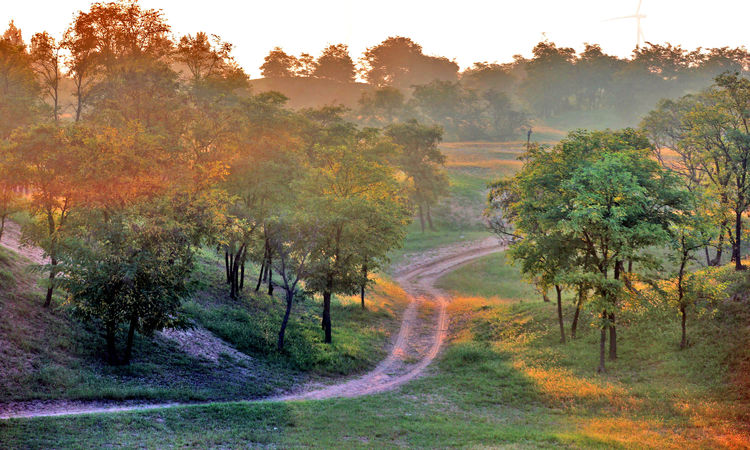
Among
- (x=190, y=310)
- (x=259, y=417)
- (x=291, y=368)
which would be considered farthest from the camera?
(x=190, y=310)

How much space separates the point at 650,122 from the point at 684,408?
48.7m

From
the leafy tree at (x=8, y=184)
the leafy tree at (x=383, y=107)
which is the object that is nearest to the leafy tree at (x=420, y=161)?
the leafy tree at (x=383, y=107)

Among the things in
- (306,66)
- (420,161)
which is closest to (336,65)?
(306,66)

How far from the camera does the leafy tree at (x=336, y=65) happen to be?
163163 millimetres

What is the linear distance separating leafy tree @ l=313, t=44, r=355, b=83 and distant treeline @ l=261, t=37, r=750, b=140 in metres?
0.31

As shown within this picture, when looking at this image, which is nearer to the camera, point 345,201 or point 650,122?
point 345,201

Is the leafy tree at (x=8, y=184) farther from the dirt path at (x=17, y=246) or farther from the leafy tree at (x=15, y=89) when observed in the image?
the leafy tree at (x=15, y=89)

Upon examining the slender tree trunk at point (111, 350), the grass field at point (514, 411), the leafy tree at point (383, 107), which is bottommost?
the grass field at point (514, 411)

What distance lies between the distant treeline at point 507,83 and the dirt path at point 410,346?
222ft

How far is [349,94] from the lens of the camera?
168375mm

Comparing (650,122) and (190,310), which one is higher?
(650,122)

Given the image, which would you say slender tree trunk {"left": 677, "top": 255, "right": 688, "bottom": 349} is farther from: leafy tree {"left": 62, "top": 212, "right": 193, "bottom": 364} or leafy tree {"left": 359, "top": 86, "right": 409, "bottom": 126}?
leafy tree {"left": 359, "top": 86, "right": 409, "bottom": 126}

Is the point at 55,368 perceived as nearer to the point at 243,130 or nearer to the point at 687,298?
the point at 243,130

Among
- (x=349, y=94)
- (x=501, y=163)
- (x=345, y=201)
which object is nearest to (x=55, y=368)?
(x=345, y=201)
